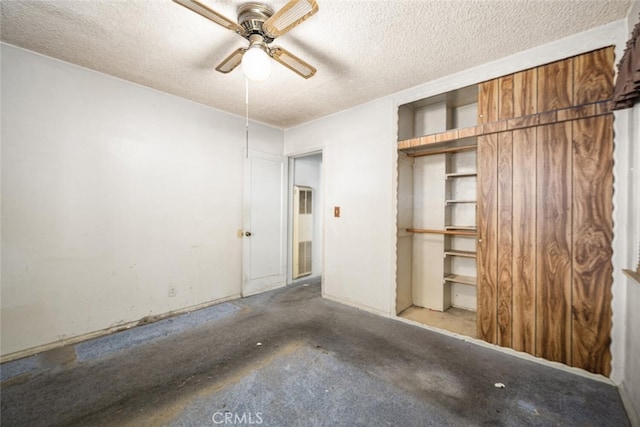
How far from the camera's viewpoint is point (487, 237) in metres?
2.45

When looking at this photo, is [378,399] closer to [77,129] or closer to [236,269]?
[236,269]

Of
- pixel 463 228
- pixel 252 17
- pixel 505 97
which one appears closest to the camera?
pixel 252 17

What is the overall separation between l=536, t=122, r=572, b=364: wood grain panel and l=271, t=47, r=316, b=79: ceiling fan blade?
2.04 meters

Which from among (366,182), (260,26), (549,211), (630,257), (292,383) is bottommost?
(292,383)

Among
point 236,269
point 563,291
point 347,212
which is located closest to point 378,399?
point 563,291

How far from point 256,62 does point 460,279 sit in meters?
3.14

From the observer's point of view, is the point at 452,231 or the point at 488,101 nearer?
the point at 488,101

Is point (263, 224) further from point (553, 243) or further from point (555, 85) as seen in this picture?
point (555, 85)

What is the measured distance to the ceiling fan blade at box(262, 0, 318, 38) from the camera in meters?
1.41

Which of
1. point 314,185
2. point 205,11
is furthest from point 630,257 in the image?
point 314,185

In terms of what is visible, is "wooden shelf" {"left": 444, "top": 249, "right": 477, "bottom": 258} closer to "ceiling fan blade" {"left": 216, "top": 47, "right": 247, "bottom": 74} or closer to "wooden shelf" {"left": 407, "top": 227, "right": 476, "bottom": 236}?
"wooden shelf" {"left": 407, "top": 227, "right": 476, "bottom": 236}

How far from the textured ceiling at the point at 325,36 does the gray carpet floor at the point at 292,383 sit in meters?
2.66

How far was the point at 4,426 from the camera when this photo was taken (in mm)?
1529

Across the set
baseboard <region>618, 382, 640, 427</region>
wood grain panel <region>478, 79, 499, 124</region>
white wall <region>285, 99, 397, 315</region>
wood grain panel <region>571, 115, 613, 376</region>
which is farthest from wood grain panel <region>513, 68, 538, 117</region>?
baseboard <region>618, 382, 640, 427</region>
